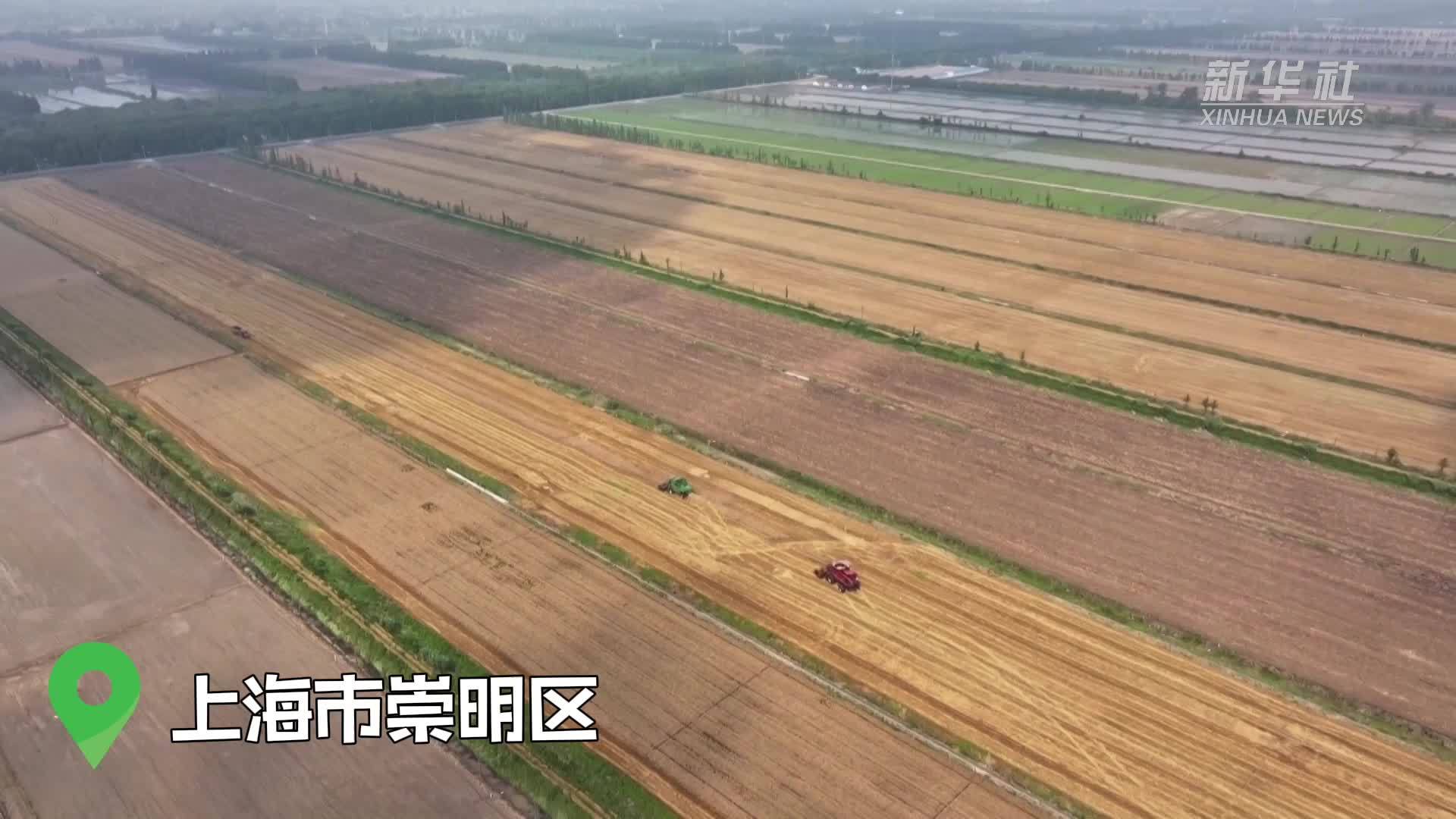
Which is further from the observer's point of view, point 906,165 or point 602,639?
point 906,165

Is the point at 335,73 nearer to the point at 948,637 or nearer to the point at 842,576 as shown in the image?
the point at 842,576

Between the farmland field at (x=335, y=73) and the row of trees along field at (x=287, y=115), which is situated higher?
→ the farmland field at (x=335, y=73)

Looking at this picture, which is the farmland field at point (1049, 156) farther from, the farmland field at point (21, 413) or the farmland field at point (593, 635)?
the farmland field at point (21, 413)

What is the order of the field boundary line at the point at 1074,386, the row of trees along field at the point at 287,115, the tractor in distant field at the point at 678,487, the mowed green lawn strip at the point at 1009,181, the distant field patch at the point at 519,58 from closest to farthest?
the tractor in distant field at the point at 678,487 < the field boundary line at the point at 1074,386 < the mowed green lawn strip at the point at 1009,181 < the row of trees along field at the point at 287,115 < the distant field patch at the point at 519,58

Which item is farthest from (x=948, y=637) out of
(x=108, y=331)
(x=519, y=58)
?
(x=519, y=58)

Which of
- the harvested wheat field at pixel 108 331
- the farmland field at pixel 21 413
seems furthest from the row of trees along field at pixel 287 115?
the farmland field at pixel 21 413

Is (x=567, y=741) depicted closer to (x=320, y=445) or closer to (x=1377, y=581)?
(x=320, y=445)

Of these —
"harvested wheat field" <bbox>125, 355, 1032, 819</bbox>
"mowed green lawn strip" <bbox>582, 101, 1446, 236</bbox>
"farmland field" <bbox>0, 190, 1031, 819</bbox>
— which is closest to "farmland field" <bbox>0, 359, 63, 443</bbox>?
"farmland field" <bbox>0, 190, 1031, 819</bbox>

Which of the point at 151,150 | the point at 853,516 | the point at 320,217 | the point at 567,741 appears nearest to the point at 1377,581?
the point at 853,516
